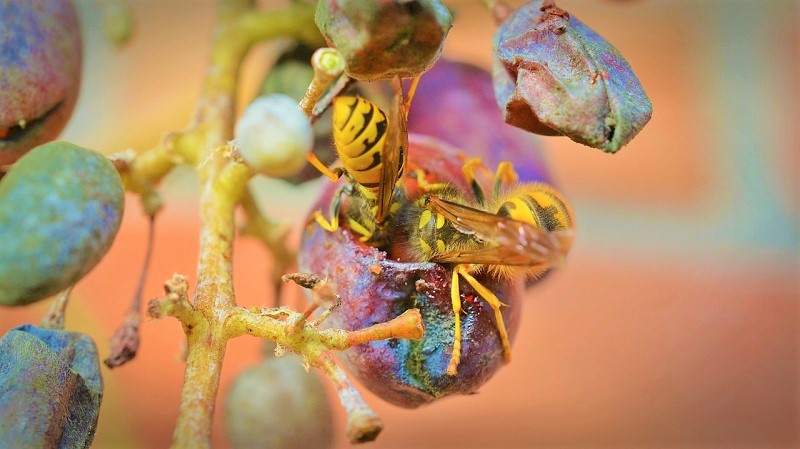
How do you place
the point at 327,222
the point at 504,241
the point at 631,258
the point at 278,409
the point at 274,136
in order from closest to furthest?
the point at 274,136, the point at 504,241, the point at 327,222, the point at 278,409, the point at 631,258

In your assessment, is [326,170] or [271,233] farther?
[271,233]

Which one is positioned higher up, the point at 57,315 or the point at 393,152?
the point at 393,152

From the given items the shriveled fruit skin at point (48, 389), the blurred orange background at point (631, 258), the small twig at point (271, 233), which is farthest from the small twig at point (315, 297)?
the blurred orange background at point (631, 258)

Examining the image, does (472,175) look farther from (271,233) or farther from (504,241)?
(271,233)

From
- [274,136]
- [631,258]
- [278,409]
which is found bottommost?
[631,258]

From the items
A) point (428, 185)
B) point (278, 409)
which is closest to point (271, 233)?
point (278, 409)

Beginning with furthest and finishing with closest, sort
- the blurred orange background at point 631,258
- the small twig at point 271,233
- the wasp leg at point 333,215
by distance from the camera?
the blurred orange background at point 631,258 < the small twig at point 271,233 < the wasp leg at point 333,215

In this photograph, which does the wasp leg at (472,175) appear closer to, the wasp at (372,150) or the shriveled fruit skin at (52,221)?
the wasp at (372,150)
